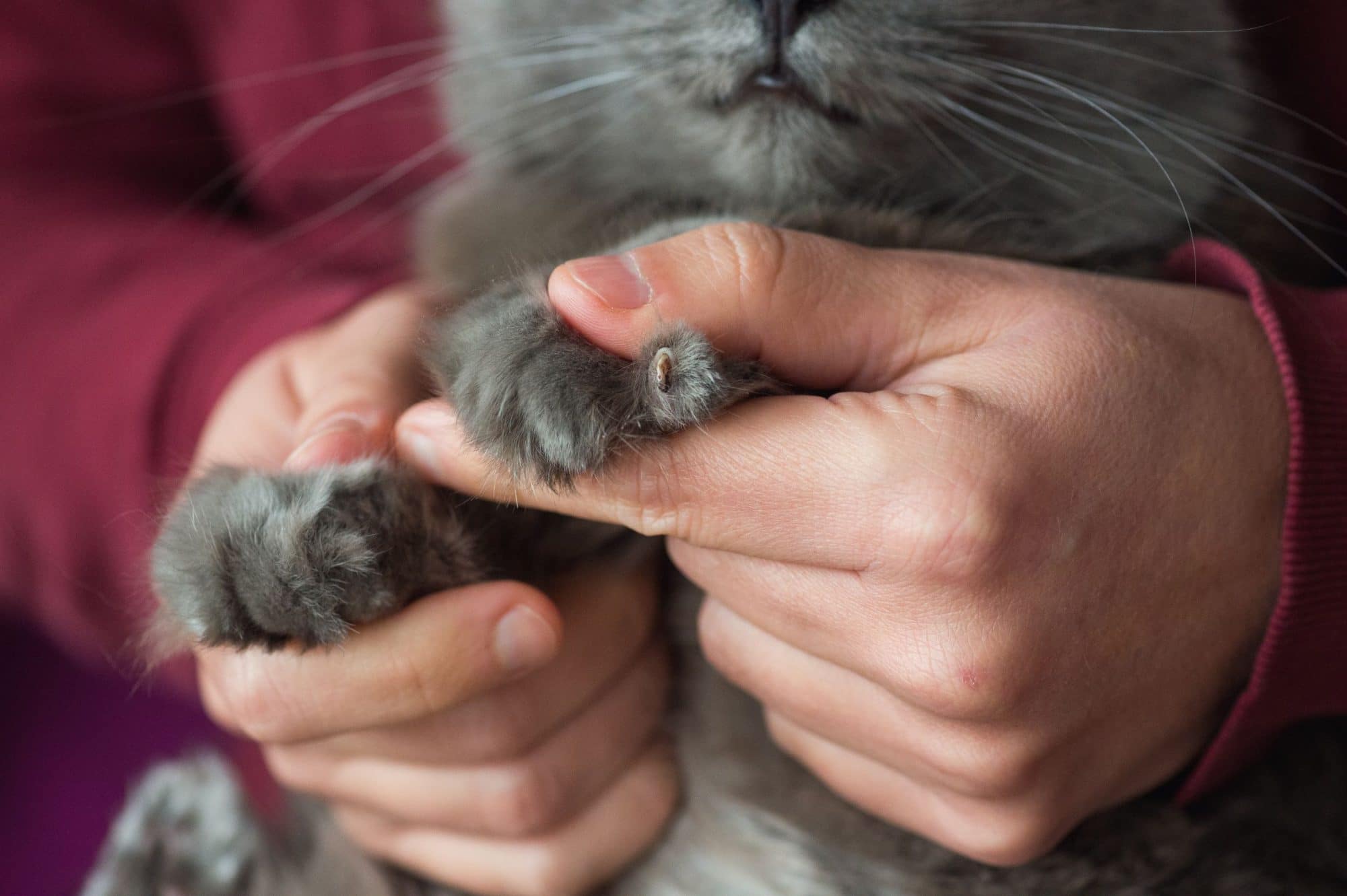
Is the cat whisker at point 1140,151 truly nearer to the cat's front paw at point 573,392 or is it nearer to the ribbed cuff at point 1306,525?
the ribbed cuff at point 1306,525

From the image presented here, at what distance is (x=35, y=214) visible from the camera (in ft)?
4.94

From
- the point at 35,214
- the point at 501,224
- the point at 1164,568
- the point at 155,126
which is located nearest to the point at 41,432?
the point at 35,214

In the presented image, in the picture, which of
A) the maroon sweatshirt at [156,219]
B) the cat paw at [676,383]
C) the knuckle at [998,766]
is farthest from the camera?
the maroon sweatshirt at [156,219]

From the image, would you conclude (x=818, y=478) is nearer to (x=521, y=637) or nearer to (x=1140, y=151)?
(x=521, y=637)

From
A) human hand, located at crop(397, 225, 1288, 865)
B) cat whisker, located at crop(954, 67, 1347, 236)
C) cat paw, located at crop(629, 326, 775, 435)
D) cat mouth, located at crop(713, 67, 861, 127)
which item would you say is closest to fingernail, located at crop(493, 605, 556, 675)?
human hand, located at crop(397, 225, 1288, 865)

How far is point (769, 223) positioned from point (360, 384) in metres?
0.36

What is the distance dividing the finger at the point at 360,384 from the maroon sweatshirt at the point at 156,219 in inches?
6.2

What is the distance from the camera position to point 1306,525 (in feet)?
2.48

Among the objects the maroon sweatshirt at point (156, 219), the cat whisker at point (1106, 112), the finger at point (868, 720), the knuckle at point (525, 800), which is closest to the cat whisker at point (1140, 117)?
the cat whisker at point (1106, 112)

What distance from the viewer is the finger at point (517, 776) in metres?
0.88

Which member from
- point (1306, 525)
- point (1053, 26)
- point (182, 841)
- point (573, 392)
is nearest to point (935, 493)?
point (573, 392)

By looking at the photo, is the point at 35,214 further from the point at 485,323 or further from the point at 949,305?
the point at 949,305

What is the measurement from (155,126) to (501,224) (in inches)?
36.5

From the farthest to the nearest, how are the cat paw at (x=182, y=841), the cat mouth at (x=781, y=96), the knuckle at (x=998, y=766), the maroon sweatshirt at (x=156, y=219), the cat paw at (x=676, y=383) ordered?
1. the maroon sweatshirt at (x=156, y=219)
2. the cat paw at (x=182, y=841)
3. the cat mouth at (x=781, y=96)
4. the knuckle at (x=998, y=766)
5. the cat paw at (x=676, y=383)
